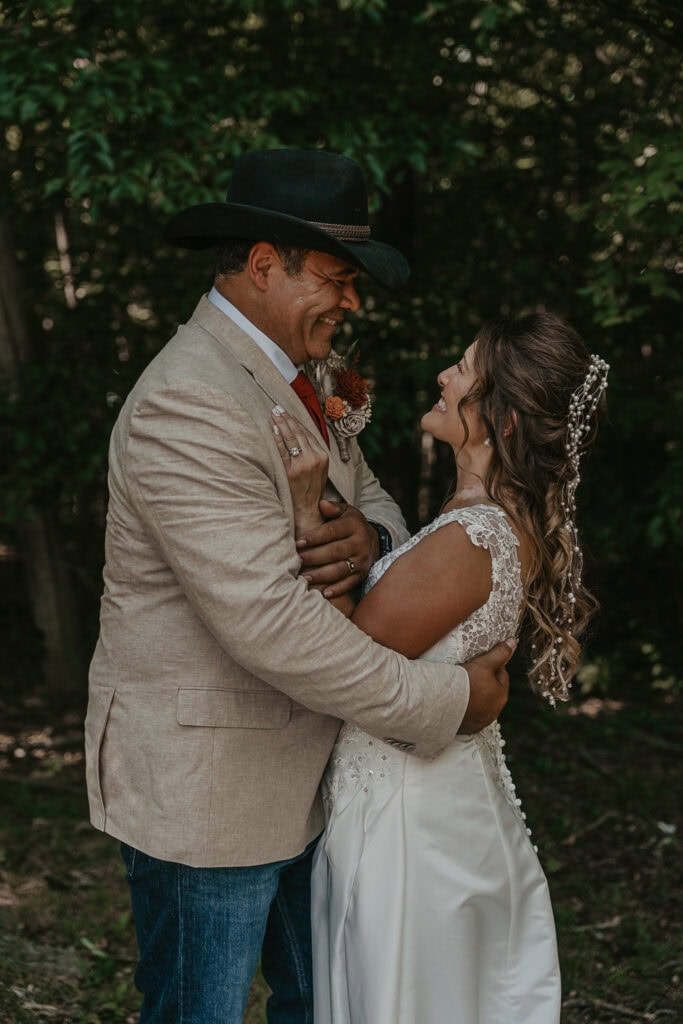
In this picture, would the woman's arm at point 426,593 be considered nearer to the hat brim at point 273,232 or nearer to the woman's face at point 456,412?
the woman's face at point 456,412

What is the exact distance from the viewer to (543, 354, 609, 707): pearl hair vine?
8.86ft

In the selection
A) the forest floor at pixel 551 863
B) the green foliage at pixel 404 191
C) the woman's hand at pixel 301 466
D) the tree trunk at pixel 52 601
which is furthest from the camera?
the tree trunk at pixel 52 601

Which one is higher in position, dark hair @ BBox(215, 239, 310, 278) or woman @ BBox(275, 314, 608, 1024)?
dark hair @ BBox(215, 239, 310, 278)

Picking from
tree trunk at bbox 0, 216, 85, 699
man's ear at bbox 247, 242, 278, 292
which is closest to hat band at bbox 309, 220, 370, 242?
man's ear at bbox 247, 242, 278, 292

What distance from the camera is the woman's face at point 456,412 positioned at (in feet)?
8.91

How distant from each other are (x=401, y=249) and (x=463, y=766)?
12.8ft

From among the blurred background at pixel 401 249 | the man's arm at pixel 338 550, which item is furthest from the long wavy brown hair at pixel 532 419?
the blurred background at pixel 401 249

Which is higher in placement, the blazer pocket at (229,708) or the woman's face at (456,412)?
the woman's face at (456,412)

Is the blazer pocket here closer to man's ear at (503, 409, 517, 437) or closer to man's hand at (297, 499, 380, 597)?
man's hand at (297, 499, 380, 597)

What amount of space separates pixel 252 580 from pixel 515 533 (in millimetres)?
771

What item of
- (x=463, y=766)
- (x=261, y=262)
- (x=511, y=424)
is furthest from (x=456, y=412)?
(x=463, y=766)

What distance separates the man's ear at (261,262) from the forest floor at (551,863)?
2456 mm

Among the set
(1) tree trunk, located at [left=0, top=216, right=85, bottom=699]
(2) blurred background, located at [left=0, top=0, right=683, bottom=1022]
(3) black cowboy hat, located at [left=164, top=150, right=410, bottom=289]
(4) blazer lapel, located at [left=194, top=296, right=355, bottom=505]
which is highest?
(3) black cowboy hat, located at [left=164, top=150, right=410, bottom=289]

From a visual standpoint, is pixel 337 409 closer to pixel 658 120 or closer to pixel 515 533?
pixel 515 533
